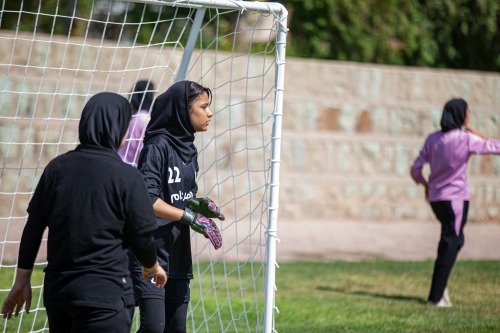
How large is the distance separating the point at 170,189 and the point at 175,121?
0.43 meters

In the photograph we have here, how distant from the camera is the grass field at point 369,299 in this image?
20.0 ft

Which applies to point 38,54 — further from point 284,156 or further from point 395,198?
point 395,198

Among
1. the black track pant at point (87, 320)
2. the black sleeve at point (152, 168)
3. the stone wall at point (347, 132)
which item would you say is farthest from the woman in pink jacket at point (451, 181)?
the stone wall at point (347, 132)

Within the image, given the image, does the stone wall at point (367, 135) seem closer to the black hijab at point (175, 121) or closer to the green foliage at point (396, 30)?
the green foliage at point (396, 30)

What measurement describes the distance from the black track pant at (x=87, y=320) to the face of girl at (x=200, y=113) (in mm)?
1418

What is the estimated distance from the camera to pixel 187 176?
426 cm

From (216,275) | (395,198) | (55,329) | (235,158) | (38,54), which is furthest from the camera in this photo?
(395,198)

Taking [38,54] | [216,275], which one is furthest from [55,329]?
[38,54]

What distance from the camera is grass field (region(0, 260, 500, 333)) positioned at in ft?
20.0

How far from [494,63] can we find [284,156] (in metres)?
8.60

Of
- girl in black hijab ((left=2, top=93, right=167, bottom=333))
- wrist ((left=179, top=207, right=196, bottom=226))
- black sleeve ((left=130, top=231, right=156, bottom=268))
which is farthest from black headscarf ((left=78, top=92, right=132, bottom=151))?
wrist ((left=179, top=207, right=196, bottom=226))

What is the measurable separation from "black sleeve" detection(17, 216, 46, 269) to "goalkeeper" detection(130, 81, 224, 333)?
0.85 m

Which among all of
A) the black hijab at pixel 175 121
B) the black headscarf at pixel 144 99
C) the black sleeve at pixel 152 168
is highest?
the black headscarf at pixel 144 99

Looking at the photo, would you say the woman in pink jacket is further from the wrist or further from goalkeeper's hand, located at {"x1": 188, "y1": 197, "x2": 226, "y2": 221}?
the wrist
